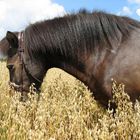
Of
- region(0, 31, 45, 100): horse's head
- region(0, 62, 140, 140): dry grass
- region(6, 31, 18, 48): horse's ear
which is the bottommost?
region(0, 62, 140, 140): dry grass

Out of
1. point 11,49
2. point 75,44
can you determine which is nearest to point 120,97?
point 75,44

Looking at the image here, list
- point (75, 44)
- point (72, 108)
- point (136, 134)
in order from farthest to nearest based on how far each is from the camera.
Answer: point (75, 44) → point (72, 108) → point (136, 134)

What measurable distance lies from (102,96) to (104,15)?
1169mm

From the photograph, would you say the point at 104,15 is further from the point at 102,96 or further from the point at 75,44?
the point at 102,96

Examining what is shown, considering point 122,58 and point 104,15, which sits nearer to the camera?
point 122,58

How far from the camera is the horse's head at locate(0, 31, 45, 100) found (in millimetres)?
4875

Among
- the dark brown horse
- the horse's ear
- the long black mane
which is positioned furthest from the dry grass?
the horse's ear

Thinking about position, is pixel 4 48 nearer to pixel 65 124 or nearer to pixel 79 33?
pixel 79 33

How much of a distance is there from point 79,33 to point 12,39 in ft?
3.28

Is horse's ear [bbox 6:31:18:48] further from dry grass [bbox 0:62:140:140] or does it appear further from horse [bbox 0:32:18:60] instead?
dry grass [bbox 0:62:140:140]

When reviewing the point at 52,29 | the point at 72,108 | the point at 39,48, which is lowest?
the point at 72,108

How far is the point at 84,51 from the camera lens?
185 inches

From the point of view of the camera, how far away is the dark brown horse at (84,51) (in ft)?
14.4

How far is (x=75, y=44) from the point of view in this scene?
4742 millimetres
